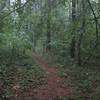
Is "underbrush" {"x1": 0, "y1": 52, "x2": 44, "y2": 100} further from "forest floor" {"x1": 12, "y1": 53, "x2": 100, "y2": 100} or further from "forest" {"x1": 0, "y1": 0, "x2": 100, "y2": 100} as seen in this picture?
"forest floor" {"x1": 12, "y1": 53, "x2": 100, "y2": 100}

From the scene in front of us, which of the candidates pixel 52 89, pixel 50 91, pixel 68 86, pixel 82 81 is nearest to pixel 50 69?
pixel 82 81

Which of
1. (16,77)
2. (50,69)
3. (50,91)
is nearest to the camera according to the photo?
(50,91)

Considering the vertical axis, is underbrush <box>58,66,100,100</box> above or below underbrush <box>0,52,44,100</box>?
below

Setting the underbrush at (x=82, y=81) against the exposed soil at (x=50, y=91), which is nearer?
the exposed soil at (x=50, y=91)

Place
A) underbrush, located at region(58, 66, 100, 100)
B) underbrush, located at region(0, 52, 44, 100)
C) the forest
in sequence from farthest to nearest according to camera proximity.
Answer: underbrush, located at region(0, 52, 44, 100)
underbrush, located at region(58, 66, 100, 100)
the forest

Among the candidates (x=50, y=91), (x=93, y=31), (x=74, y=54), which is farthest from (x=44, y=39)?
(x=50, y=91)

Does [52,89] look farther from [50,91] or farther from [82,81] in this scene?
[82,81]

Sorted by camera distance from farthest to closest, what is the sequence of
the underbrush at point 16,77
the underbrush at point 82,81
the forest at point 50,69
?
1. the underbrush at point 16,77
2. the underbrush at point 82,81
3. the forest at point 50,69

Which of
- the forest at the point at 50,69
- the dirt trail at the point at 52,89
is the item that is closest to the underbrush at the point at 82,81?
the forest at the point at 50,69

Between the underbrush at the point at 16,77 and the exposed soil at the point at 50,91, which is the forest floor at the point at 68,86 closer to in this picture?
the exposed soil at the point at 50,91

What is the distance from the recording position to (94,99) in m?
7.82

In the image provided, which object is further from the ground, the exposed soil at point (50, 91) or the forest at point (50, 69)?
the forest at point (50, 69)

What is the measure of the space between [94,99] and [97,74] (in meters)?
3.97

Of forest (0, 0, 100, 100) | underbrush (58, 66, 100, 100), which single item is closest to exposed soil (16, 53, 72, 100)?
forest (0, 0, 100, 100)
